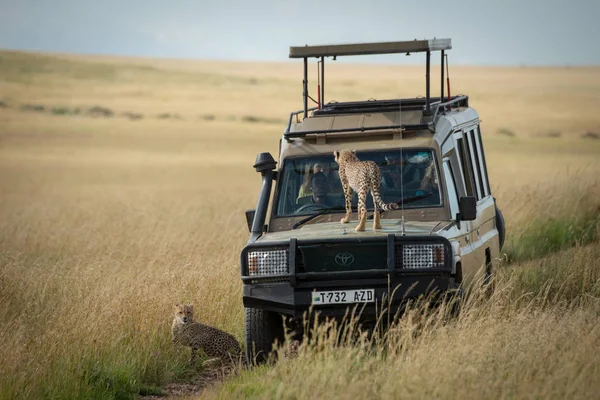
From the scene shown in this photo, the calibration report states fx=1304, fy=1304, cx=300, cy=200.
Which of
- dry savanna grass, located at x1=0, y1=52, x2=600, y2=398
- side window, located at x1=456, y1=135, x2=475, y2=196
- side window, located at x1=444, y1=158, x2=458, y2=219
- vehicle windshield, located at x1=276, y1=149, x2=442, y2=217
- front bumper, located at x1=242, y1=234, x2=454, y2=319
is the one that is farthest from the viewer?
side window, located at x1=456, y1=135, x2=475, y2=196

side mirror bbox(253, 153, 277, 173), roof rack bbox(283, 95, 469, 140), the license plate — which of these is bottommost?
the license plate

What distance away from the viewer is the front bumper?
967 cm

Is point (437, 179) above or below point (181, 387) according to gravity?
above

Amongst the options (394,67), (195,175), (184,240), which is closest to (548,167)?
(195,175)

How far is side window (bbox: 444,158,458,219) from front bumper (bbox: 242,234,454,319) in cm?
120

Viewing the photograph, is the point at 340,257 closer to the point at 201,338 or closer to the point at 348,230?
the point at 348,230

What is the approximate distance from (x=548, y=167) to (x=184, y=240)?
26074mm

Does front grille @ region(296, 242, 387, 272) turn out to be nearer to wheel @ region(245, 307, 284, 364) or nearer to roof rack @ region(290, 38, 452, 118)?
wheel @ region(245, 307, 284, 364)

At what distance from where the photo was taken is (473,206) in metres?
10.5

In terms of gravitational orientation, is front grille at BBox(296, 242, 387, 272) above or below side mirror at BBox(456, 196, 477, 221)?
below

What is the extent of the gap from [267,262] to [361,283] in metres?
0.76

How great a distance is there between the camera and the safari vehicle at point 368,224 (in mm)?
9727

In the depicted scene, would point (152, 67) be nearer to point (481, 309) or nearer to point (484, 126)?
point (484, 126)

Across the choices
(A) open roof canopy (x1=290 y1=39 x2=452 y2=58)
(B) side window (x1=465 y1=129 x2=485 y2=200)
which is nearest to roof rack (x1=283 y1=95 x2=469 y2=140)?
(B) side window (x1=465 y1=129 x2=485 y2=200)
